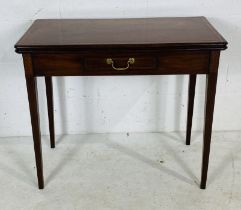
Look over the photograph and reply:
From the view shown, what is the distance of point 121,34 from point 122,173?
759 mm

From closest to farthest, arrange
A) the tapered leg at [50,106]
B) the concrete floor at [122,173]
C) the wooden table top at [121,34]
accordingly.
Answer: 1. the wooden table top at [121,34]
2. the concrete floor at [122,173]
3. the tapered leg at [50,106]

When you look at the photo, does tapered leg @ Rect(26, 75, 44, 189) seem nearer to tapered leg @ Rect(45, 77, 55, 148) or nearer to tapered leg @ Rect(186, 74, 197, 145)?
tapered leg @ Rect(45, 77, 55, 148)

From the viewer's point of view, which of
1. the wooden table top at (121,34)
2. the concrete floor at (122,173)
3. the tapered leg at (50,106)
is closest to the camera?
the wooden table top at (121,34)

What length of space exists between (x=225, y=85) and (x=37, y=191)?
1.24 metres

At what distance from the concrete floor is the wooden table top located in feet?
2.45

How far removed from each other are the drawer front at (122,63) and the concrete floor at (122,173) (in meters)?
0.63

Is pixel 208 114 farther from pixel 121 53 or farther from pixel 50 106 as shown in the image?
pixel 50 106

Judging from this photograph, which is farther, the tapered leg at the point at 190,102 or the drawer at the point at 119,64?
the tapered leg at the point at 190,102

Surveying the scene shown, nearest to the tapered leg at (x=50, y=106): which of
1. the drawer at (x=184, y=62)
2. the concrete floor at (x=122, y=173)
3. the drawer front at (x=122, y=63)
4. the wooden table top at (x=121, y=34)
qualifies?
the concrete floor at (x=122, y=173)

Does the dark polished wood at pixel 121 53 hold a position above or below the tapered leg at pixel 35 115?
above

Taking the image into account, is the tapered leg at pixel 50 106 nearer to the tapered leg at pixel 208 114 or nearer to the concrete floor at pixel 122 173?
the concrete floor at pixel 122 173

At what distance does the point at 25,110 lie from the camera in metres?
2.24

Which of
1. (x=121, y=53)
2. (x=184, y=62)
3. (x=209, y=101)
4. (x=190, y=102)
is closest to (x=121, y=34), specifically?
(x=121, y=53)

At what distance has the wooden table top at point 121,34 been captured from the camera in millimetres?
1501
